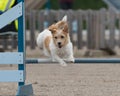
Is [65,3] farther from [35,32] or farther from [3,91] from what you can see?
[3,91]

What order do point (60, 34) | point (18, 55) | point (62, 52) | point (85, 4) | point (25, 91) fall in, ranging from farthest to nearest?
point (85, 4) → point (62, 52) → point (60, 34) → point (25, 91) → point (18, 55)

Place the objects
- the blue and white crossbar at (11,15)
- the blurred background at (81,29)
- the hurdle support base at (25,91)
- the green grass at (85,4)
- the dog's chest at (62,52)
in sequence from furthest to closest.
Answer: the green grass at (85,4) → the blurred background at (81,29) → the dog's chest at (62,52) → the hurdle support base at (25,91) → the blue and white crossbar at (11,15)

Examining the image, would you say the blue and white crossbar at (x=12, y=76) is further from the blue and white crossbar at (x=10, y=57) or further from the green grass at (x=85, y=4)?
the green grass at (x=85, y=4)

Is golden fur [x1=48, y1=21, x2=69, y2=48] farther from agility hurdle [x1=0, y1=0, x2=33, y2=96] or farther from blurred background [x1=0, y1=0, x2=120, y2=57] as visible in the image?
blurred background [x1=0, y1=0, x2=120, y2=57]

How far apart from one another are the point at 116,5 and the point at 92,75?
7340 mm

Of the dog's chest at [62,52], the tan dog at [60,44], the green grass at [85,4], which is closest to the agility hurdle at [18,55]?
the tan dog at [60,44]

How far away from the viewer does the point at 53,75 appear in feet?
34.2

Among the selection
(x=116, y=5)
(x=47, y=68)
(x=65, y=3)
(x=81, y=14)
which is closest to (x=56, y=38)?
(x=47, y=68)

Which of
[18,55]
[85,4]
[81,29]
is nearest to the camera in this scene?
[18,55]

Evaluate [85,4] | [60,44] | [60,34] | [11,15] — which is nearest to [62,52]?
[60,44]

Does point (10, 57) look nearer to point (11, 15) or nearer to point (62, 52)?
point (11, 15)

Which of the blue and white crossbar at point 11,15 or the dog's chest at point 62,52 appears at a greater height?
the blue and white crossbar at point 11,15

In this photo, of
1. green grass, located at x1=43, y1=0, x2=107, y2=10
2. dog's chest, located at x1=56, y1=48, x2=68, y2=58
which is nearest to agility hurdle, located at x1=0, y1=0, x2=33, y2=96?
dog's chest, located at x1=56, y1=48, x2=68, y2=58

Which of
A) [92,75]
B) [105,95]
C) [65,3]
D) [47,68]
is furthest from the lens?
[65,3]
